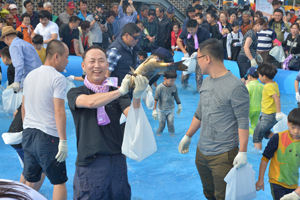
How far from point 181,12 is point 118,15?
5631mm

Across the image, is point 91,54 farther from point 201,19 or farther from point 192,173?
point 201,19

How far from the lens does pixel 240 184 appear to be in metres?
2.75

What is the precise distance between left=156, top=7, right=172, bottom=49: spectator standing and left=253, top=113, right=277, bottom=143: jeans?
7029mm

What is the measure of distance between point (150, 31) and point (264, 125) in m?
6.80

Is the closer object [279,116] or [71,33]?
[279,116]

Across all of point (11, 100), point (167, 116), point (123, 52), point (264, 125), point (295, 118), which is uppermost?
point (123, 52)

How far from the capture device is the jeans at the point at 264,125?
5102 millimetres

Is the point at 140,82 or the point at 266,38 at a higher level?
the point at 140,82

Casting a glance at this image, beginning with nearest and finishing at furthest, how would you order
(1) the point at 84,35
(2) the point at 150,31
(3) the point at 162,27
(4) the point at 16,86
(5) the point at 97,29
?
(4) the point at 16,86 → (1) the point at 84,35 → (5) the point at 97,29 → (2) the point at 150,31 → (3) the point at 162,27

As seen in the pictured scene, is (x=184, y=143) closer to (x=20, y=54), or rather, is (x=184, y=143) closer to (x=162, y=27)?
(x=20, y=54)

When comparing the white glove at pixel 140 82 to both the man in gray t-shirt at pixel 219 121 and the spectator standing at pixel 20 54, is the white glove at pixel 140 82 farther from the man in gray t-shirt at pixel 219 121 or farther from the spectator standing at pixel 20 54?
the spectator standing at pixel 20 54

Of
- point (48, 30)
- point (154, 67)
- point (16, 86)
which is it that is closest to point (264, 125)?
point (154, 67)

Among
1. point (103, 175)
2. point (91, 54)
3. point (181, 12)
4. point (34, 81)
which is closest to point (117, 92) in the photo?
point (91, 54)

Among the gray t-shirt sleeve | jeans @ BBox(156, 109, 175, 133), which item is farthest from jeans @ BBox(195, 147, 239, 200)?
jeans @ BBox(156, 109, 175, 133)
